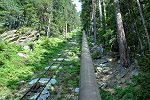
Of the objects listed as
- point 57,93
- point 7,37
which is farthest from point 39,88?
point 7,37

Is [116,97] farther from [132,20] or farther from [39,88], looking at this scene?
[132,20]

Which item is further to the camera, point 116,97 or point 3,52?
point 3,52

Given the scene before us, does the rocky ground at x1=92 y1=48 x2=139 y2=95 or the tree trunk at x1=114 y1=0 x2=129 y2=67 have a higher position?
the tree trunk at x1=114 y1=0 x2=129 y2=67

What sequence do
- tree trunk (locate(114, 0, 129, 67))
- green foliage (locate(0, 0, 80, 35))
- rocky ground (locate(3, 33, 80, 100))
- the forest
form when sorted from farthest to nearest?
green foliage (locate(0, 0, 80, 35)), tree trunk (locate(114, 0, 129, 67)), rocky ground (locate(3, 33, 80, 100)), the forest

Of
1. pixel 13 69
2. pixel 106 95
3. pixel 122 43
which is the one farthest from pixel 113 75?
pixel 13 69

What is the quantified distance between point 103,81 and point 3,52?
1035 cm

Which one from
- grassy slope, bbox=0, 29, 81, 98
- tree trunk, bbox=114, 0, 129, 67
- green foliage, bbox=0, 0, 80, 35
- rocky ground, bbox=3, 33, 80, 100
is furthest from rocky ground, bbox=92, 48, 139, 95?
green foliage, bbox=0, 0, 80, 35

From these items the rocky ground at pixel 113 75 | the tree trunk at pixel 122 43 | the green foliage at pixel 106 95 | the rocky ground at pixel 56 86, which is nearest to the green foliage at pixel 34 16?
the rocky ground at pixel 56 86

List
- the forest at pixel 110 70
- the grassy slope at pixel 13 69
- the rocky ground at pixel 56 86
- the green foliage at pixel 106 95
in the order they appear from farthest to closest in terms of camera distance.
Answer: the grassy slope at pixel 13 69, the rocky ground at pixel 56 86, the forest at pixel 110 70, the green foliage at pixel 106 95

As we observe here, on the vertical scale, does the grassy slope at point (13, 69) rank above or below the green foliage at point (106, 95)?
above

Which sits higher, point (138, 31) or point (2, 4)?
point (2, 4)

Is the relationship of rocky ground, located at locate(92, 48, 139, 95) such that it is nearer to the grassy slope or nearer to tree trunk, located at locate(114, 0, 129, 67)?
tree trunk, located at locate(114, 0, 129, 67)

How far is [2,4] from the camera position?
30594mm

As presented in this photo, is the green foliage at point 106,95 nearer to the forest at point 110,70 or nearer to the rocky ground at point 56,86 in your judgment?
the forest at point 110,70
